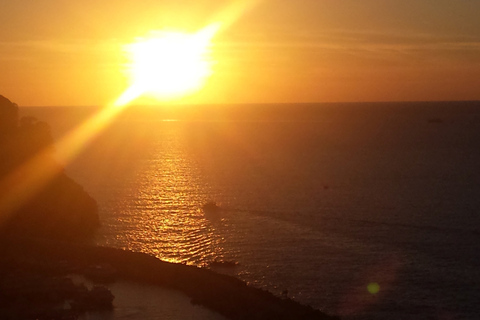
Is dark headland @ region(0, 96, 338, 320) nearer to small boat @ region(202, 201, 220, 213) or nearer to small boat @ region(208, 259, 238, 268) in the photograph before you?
small boat @ region(208, 259, 238, 268)

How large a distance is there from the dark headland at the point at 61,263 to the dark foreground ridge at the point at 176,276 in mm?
58

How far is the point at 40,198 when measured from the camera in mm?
60438

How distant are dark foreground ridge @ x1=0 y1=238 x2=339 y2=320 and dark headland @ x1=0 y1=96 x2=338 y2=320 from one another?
58mm

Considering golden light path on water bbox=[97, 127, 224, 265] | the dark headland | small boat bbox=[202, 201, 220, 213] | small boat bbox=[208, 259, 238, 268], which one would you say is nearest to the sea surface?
golden light path on water bbox=[97, 127, 224, 265]

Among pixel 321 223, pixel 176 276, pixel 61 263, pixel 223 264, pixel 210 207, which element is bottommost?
pixel 61 263

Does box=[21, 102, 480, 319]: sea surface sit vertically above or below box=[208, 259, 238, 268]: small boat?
above

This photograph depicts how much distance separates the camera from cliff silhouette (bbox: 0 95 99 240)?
56.9 m

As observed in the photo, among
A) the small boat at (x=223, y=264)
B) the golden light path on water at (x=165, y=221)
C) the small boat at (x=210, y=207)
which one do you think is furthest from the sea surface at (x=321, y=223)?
the small boat at (x=210, y=207)

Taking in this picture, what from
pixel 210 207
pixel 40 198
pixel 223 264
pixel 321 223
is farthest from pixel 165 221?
pixel 223 264

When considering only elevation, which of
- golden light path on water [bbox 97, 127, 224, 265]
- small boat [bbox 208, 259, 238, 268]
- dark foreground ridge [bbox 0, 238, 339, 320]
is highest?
golden light path on water [bbox 97, 127, 224, 265]

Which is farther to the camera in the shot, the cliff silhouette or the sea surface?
the cliff silhouette

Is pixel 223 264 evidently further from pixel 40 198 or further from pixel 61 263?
pixel 40 198

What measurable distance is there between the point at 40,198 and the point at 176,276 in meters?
25.1

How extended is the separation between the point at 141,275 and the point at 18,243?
1211 cm
